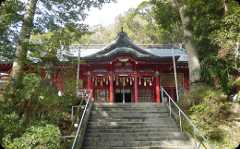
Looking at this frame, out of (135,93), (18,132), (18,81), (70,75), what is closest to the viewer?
(18,132)

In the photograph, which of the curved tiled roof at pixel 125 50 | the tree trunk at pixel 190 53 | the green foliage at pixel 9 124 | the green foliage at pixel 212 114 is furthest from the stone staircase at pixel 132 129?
the curved tiled roof at pixel 125 50

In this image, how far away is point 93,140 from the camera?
10.8m

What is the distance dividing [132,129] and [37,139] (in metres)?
4.70

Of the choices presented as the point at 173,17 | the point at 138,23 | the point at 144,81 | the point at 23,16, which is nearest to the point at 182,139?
the point at 23,16

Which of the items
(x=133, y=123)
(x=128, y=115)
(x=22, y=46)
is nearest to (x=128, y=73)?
(x=128, y=115)

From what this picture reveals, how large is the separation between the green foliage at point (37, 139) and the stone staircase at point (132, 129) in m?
2.39

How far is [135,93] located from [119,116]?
6863 mm

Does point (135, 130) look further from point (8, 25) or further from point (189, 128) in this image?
point (8, 25)

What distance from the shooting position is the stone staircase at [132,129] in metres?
10.5

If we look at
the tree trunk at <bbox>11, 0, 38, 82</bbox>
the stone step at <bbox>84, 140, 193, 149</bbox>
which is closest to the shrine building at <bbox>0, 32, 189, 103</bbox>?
the tree trunk at <bbox>11, 0, 38, 82</bbox>

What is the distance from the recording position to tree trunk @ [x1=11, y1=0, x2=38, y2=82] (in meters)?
9.62

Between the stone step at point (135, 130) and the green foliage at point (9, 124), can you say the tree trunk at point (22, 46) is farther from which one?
the stone step at point (135, 130)

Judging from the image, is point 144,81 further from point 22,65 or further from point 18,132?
point 18,132

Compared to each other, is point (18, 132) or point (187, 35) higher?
point (187, 35)
